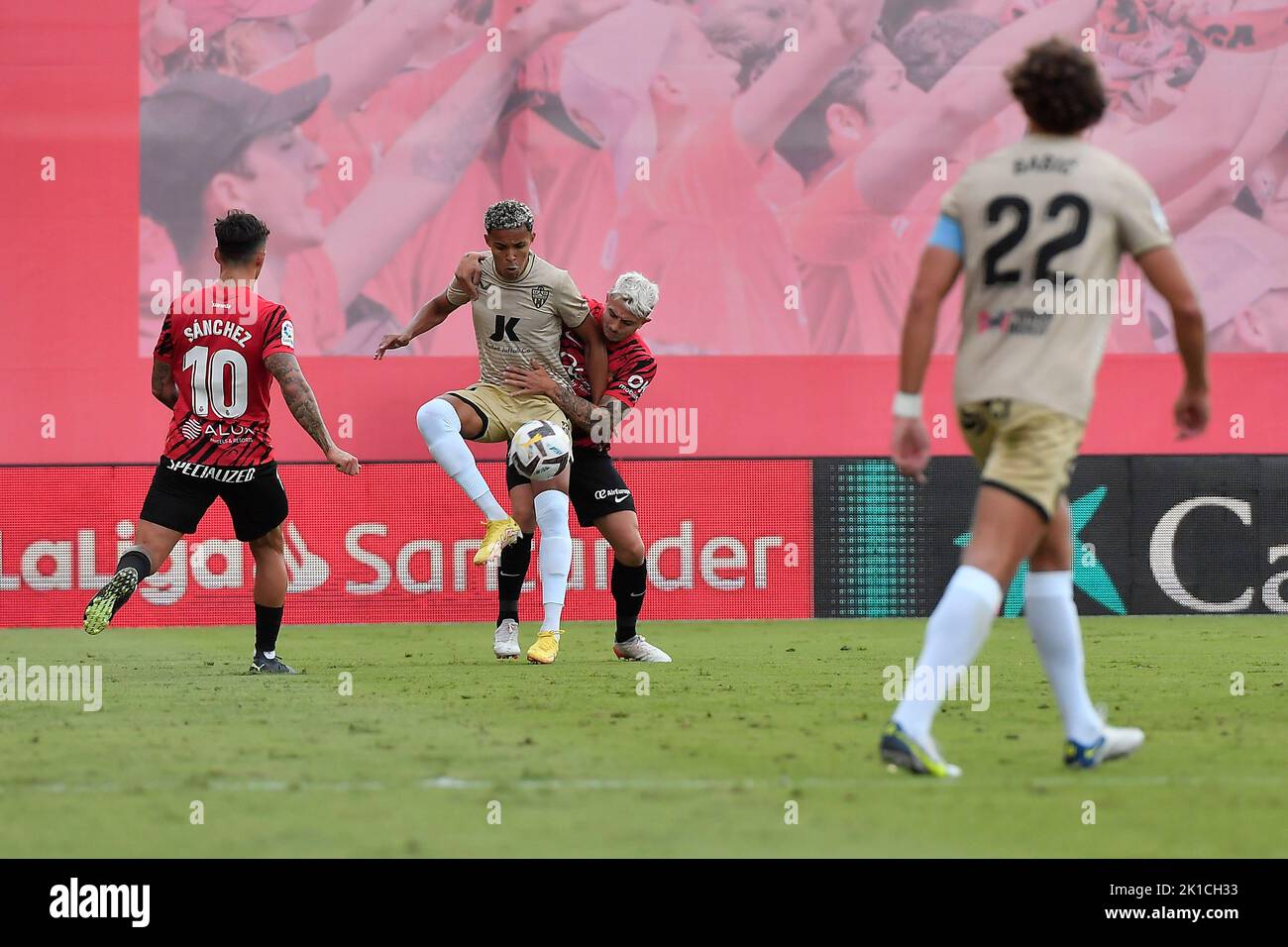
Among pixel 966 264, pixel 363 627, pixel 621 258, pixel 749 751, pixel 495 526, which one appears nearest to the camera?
pixel 966 264

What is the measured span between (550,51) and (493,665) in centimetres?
924

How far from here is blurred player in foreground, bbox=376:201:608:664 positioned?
8859mm

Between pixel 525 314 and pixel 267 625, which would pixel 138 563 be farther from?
pixel 525 314

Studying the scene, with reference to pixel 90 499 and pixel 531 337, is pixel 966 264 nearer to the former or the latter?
pixel 531 337

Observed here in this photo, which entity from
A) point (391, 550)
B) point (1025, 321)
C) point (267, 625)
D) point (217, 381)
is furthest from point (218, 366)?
point (391, 550)

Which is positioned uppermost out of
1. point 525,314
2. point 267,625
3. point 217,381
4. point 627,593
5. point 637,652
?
point 525,314

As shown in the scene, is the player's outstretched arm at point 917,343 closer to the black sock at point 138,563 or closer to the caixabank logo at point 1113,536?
the black sock at point 138,563

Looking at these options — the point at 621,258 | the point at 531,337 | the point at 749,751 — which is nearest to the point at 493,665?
the point at 531,337

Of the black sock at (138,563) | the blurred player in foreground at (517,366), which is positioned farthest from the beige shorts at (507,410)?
the black sock at (138,563)

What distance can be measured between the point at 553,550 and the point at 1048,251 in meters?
4.74

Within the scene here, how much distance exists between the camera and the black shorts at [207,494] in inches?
313

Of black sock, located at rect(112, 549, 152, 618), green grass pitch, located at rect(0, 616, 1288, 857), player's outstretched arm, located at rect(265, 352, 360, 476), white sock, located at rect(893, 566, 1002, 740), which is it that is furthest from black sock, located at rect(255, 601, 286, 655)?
white sock, located at rect(893, 566, 1002, 740)

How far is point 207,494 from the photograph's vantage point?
8.01 metres

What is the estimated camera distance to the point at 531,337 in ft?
29.8
